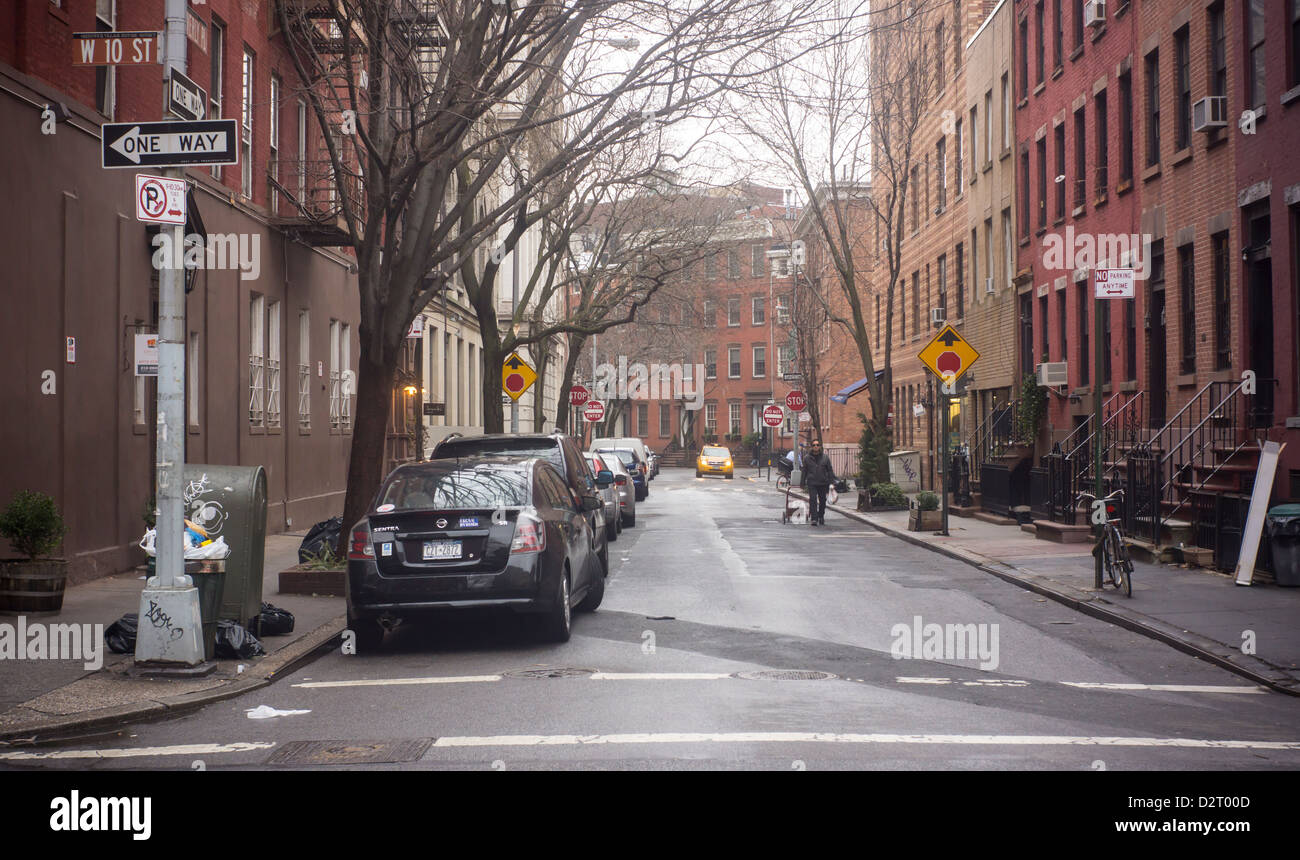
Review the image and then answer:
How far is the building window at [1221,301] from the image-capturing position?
66.5 ft

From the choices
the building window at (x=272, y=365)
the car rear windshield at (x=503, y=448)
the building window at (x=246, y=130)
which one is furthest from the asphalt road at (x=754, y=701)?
the building window at (x=246, y=130)

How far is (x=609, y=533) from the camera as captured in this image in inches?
974

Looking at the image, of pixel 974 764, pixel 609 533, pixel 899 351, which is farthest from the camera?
pixel 899 351

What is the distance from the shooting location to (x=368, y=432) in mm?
16531

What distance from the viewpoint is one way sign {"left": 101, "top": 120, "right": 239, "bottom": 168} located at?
977 centimetres

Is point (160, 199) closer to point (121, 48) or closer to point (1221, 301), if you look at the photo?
point (121, 48)

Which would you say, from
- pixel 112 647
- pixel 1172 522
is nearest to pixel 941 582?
pixel 1172 522

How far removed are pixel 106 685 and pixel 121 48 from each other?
21.2 feet

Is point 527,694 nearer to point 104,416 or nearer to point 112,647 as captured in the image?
point 112,647

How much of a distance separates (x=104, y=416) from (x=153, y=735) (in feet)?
29.9

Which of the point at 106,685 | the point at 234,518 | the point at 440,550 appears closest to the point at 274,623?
the point at 234,518

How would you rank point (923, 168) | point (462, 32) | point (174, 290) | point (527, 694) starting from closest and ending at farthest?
point (527, 694)
point (174, 290)
point (462, 32)
point (923, 168)

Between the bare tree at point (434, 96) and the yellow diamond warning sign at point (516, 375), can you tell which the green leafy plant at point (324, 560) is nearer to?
the bare tree at point (434, 96)

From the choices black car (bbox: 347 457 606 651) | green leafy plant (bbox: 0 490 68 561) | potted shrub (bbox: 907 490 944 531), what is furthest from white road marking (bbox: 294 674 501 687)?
potted shrub (bbox: 907 490 944 531)
